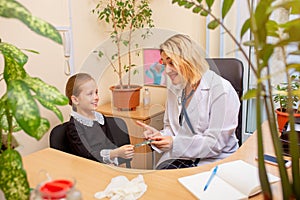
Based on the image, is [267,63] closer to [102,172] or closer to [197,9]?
[197,9]

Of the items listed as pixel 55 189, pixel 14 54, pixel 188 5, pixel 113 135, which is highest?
pixel 188 5

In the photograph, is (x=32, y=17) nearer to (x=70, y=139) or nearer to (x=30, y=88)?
(x=30, y=88)

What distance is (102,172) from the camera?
1.27m

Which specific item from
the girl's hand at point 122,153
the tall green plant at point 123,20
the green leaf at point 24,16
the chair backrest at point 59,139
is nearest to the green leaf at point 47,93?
the green leaf at point 24,16

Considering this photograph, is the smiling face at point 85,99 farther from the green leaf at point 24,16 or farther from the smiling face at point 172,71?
the green leaf at point 24,16

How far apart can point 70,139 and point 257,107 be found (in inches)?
57.3

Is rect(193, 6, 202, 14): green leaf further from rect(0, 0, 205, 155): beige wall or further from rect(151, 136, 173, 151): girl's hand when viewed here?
rect(0, 0, 205, 155): beige wall

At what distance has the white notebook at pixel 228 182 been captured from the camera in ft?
3.40

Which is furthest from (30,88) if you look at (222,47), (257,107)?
(222,47)

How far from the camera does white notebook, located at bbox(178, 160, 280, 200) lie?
3.40 ft

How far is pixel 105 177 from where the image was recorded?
122 centimetres

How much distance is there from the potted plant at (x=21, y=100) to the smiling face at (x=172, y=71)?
115 centimetres

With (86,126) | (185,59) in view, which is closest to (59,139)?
(86,126)

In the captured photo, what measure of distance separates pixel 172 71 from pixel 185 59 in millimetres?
134
